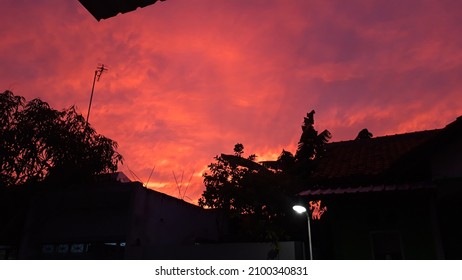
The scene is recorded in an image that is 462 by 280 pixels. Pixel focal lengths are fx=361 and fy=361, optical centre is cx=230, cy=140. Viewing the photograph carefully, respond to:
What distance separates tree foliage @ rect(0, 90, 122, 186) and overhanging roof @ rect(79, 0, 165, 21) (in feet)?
39.1

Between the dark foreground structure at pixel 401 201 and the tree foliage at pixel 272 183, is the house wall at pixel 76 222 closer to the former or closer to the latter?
the tree foliage at pixel 272 183

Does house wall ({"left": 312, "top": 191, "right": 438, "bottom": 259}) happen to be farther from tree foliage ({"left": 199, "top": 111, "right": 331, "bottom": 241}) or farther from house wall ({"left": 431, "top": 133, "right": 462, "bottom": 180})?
tree foliage ({"left": 199, "top": 111, "right": 331, "bottom": 241})

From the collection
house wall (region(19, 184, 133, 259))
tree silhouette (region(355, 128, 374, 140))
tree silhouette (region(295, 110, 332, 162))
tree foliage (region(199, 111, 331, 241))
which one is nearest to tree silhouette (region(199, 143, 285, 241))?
tree foliage (region(199, 111, 331, 241))

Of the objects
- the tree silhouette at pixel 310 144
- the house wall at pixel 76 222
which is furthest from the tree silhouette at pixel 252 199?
the house wall at pixel 76 222

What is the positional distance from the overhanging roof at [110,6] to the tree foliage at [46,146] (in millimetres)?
11908

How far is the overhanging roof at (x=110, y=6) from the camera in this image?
8.10 feet

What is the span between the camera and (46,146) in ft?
43.8

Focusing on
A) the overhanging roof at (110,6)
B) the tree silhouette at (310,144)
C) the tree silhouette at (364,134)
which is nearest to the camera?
the overhanging roof at (110,6)

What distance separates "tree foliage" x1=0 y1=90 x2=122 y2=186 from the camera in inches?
494

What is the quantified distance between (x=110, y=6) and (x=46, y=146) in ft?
40.8
